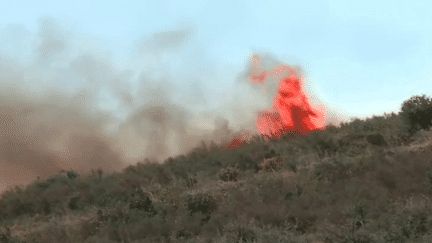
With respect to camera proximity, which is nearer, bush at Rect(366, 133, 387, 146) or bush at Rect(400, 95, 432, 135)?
bush at Rect(366, 133, 387, 146)

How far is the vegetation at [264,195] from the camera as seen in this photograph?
31.0 ft

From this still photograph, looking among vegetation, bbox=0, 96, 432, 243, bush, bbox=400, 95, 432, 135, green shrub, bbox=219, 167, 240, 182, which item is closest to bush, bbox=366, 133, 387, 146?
vegetation, bbox=0, 96, 432, 243

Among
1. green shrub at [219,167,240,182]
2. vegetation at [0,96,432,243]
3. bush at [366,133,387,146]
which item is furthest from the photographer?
green shrub at [219,167,240,182]

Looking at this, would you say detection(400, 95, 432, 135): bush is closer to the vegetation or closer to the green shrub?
the vegetation

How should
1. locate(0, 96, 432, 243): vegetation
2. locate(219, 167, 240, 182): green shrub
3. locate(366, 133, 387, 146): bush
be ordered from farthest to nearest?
locate(219, 167, 240, 182): green shrub → locate(366, 133, 387, 146): bush → locate(0, 96, 432, 243): vegetation

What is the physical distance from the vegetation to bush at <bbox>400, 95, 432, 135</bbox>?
4 cm

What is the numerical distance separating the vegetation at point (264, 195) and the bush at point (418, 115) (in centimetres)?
4

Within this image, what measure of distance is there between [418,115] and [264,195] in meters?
8.86

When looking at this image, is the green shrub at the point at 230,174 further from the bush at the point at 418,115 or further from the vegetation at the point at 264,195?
the bush at the point at 418,115

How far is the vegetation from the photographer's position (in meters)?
9.46

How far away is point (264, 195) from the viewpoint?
1259 cm

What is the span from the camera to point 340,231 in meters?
8.74

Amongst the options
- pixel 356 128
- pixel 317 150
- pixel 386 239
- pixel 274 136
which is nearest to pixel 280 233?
pixel 386 239

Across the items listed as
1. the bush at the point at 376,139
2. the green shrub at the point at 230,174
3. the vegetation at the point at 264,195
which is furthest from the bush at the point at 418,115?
the green shrub at the point at 230,174
